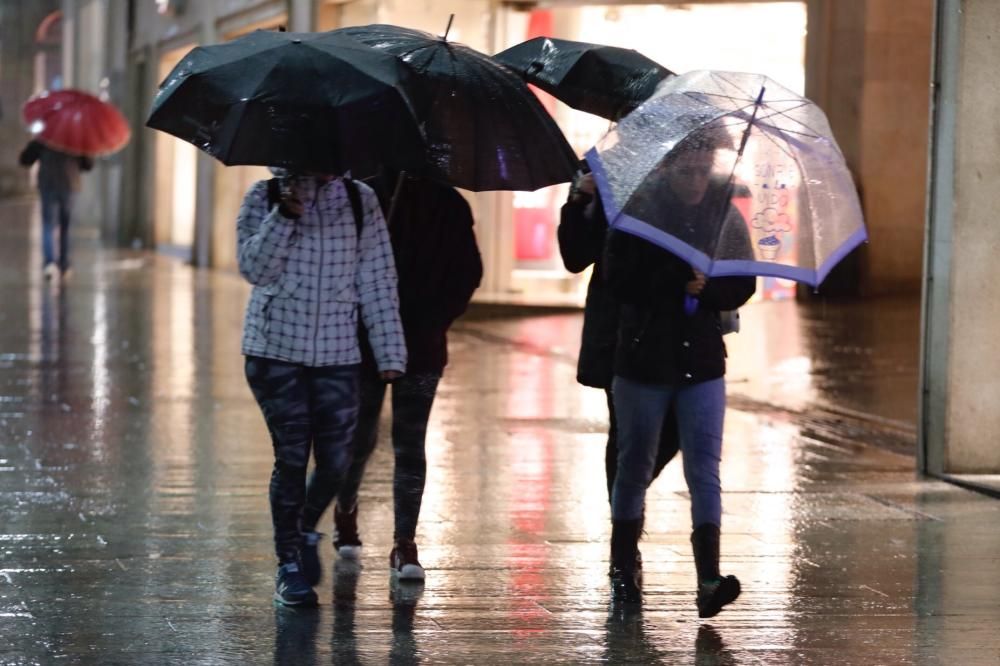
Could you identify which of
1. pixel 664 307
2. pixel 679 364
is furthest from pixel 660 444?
pixel 664 307

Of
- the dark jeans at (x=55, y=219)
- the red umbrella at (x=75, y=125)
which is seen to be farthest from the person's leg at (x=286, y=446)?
the dark jeans at (x=55, y=219)

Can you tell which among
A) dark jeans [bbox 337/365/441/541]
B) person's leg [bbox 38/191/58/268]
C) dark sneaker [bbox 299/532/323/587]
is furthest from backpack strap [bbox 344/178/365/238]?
person's leg [bbox 38/191/58/268]

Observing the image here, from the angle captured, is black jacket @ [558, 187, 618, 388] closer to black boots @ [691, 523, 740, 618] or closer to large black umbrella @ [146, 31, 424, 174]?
large black umbrella @ [146, 31, 424, 174]

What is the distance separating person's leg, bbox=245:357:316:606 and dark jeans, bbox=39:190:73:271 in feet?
56.8

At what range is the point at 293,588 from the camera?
643cm

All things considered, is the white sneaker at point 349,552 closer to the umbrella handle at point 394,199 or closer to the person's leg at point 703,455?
the umbrella handle at point 394,199

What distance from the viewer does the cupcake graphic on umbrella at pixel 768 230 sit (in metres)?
6.11

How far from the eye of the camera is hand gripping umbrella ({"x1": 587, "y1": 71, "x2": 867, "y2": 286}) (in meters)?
6.04

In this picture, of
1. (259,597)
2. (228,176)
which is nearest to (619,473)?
(259,597)

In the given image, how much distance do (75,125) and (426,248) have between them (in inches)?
664

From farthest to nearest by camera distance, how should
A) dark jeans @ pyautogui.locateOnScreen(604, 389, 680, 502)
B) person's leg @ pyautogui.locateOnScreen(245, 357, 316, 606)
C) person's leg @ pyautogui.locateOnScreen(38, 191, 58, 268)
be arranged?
person's leg @ pyautogui.locateOnScreen(38, 191, 58, 268), dark jeans @ pyautogui.locateOnScreen(604, 389, 680, 502), person's leg @ pyautogui.locateOnScreen(245, 357, 316, 606)

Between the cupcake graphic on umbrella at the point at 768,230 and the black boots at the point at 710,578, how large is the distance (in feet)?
3.31

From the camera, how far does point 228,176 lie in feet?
92.6

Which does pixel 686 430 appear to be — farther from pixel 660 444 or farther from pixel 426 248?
pixel 426 248
